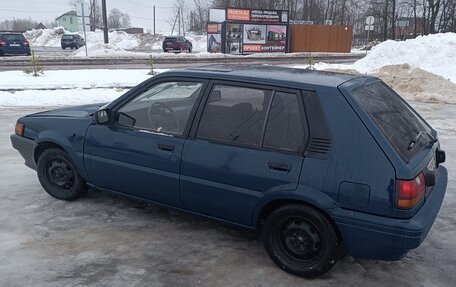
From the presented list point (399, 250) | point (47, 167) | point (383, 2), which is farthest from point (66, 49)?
point (399, 250)

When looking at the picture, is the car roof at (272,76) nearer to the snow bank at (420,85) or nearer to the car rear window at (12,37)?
the snow bank at (420,85)

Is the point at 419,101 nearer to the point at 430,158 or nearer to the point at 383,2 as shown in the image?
the point at 430,158

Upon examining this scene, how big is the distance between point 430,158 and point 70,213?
3.51 meters

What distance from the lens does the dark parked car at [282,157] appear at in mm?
3088

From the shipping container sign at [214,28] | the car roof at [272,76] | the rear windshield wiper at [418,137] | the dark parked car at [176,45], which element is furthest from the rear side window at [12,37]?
the rear windshield wiper at [418,137]

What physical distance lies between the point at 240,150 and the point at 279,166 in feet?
1.21

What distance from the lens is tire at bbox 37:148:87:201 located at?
470 centimetres

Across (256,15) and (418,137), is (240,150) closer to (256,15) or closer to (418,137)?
(418,137)

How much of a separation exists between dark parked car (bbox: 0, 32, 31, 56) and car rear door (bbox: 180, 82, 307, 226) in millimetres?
29674

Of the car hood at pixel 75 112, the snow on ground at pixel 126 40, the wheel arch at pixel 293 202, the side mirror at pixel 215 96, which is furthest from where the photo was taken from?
the snow on ground at pixel 126 40

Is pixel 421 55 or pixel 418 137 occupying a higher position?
pixel 421 55

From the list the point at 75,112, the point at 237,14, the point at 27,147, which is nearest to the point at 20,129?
the point at 27,147

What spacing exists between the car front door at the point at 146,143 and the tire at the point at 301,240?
97 centimetres

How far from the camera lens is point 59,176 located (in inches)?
189
